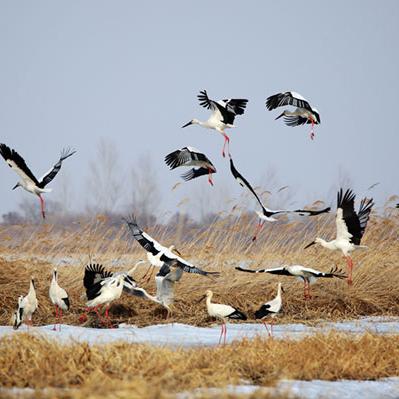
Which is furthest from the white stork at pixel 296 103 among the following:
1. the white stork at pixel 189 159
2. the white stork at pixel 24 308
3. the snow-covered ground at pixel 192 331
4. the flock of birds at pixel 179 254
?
the white stork at pixel 24 308

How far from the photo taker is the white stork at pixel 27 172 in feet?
31.6

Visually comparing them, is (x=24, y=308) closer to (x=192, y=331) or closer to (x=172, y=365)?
(x=192, y=331)

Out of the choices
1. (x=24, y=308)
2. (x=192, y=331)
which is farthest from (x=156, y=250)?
(x=24, y=308)

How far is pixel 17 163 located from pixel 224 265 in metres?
4.12

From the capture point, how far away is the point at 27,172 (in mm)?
9820

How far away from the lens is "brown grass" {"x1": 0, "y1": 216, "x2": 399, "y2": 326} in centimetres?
1029

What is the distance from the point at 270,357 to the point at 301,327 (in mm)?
3418

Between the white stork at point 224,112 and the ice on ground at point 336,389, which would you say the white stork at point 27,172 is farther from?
the ice on ground at point 336,389

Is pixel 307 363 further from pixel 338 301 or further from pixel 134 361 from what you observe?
pixel 338 301

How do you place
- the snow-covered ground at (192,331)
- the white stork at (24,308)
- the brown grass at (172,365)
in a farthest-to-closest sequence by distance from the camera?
the white stork at (24,308) < the snow-covered ground at (192,331) < the brown grass at (172,365)

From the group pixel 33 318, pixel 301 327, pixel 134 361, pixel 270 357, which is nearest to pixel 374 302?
pixel 301 327

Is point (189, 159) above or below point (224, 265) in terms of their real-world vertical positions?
above

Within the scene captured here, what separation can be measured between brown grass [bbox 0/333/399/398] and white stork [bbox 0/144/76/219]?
429cm

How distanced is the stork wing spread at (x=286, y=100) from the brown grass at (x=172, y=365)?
17.5 feet
